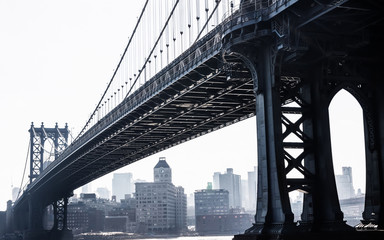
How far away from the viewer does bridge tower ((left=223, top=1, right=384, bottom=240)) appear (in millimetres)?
32594

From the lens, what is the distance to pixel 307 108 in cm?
3569

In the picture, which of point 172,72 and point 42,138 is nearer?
point 172,72

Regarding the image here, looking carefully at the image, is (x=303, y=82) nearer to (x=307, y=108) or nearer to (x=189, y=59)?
(x=307, y=108)

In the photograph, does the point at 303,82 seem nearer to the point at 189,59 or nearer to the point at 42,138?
the point at 189,59

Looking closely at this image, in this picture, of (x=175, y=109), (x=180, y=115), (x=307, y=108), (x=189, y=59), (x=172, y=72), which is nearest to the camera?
(x=307, y=108)

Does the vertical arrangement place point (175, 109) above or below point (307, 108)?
above

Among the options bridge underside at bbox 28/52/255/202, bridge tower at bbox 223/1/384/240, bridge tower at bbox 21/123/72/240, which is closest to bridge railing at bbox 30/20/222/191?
A: bridge underside at bbox 28/52/255/202

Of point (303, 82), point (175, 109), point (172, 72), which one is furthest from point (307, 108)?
point (175, 109)

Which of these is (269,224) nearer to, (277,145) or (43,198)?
(277,145)

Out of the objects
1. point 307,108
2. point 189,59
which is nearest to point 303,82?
point 307,108

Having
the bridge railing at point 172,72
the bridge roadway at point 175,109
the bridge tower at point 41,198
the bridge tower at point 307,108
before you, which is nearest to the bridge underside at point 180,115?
the bridge roadway at point 175,109

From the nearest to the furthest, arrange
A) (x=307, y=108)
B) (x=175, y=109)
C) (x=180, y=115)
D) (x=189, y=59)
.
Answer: (x=307, y=108)
(x=189, y=59)
(x=175, y=109)
(x=180, y=115)

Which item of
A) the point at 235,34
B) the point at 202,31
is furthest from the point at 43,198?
the point at 235,34

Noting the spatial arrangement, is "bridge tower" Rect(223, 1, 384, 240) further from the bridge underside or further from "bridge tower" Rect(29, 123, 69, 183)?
"bridge tower" Rect(29, 123, 69, 183)
